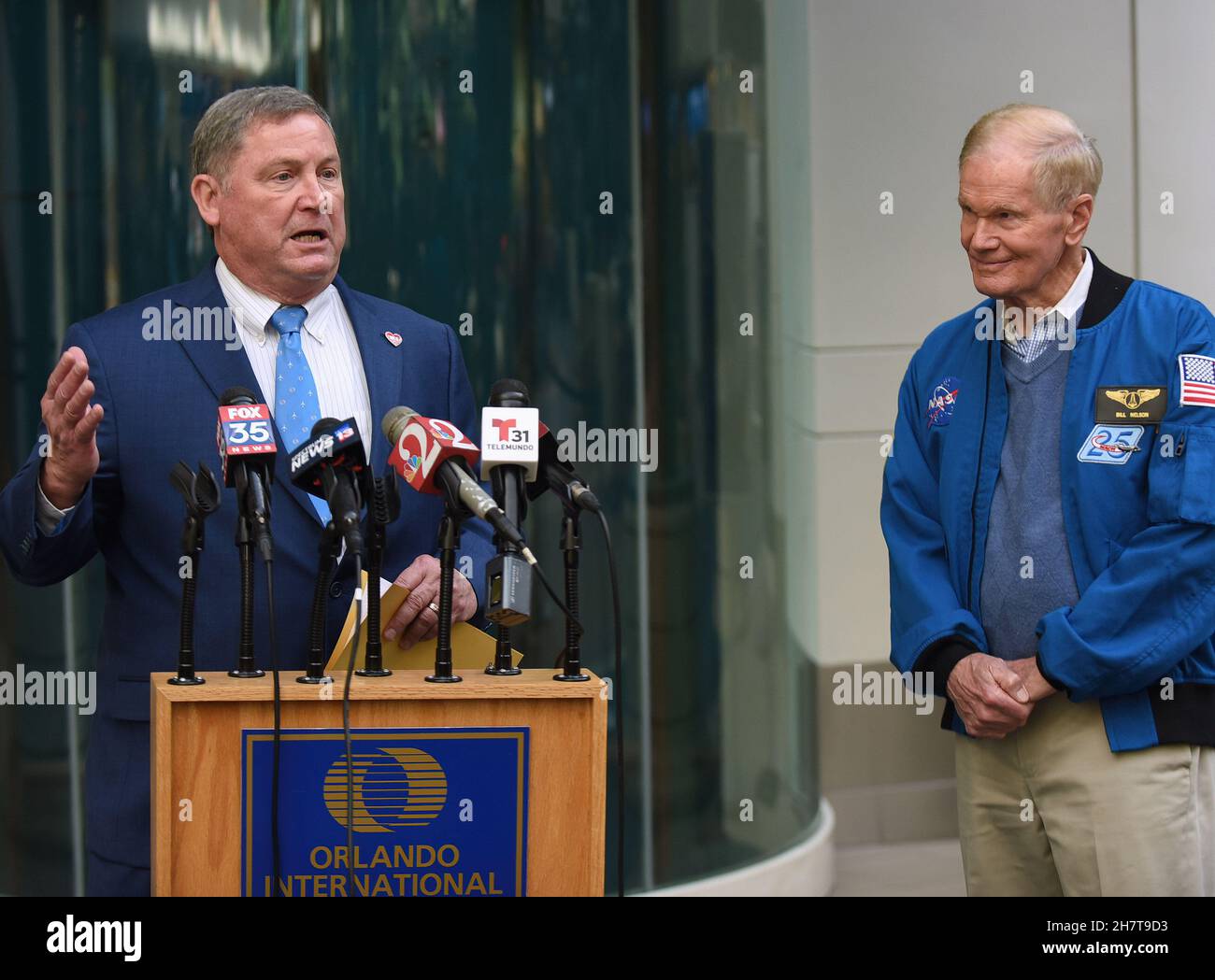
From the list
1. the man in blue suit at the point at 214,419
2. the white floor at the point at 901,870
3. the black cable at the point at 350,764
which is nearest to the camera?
the black cable at the point at 350,764

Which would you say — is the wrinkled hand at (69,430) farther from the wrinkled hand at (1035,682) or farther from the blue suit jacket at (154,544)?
the wrinkled hand at (1035,682)

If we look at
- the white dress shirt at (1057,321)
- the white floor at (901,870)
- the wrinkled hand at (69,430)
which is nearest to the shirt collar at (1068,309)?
the white dress shirt at (1057,321)

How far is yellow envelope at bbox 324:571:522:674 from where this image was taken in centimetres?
253

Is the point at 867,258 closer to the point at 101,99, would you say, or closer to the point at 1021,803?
the point at 101,99

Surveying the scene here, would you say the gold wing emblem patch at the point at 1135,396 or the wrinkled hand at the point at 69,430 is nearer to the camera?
the wrinkled hand at the point at 69,430

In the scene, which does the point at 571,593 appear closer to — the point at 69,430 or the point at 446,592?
the point at 446,592

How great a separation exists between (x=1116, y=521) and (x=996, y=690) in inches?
14.9

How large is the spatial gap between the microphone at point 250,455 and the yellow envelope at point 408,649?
25 centimetres

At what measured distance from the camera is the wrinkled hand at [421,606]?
2.60m

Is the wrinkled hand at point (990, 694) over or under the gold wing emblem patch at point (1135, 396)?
under

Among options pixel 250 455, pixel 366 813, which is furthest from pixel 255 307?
pixel 366 813

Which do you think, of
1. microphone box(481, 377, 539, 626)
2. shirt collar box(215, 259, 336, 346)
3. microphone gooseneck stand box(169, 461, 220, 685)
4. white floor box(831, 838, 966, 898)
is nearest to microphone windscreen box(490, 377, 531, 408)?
microphone box(481, 377, 539, 626)

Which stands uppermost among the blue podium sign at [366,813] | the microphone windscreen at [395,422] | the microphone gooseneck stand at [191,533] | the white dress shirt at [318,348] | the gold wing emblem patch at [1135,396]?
the white dress shirt at [318,348]

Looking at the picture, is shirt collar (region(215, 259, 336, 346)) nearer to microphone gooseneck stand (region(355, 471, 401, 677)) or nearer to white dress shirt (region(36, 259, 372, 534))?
white dress shirt (region(36, 259, 372, 534))
